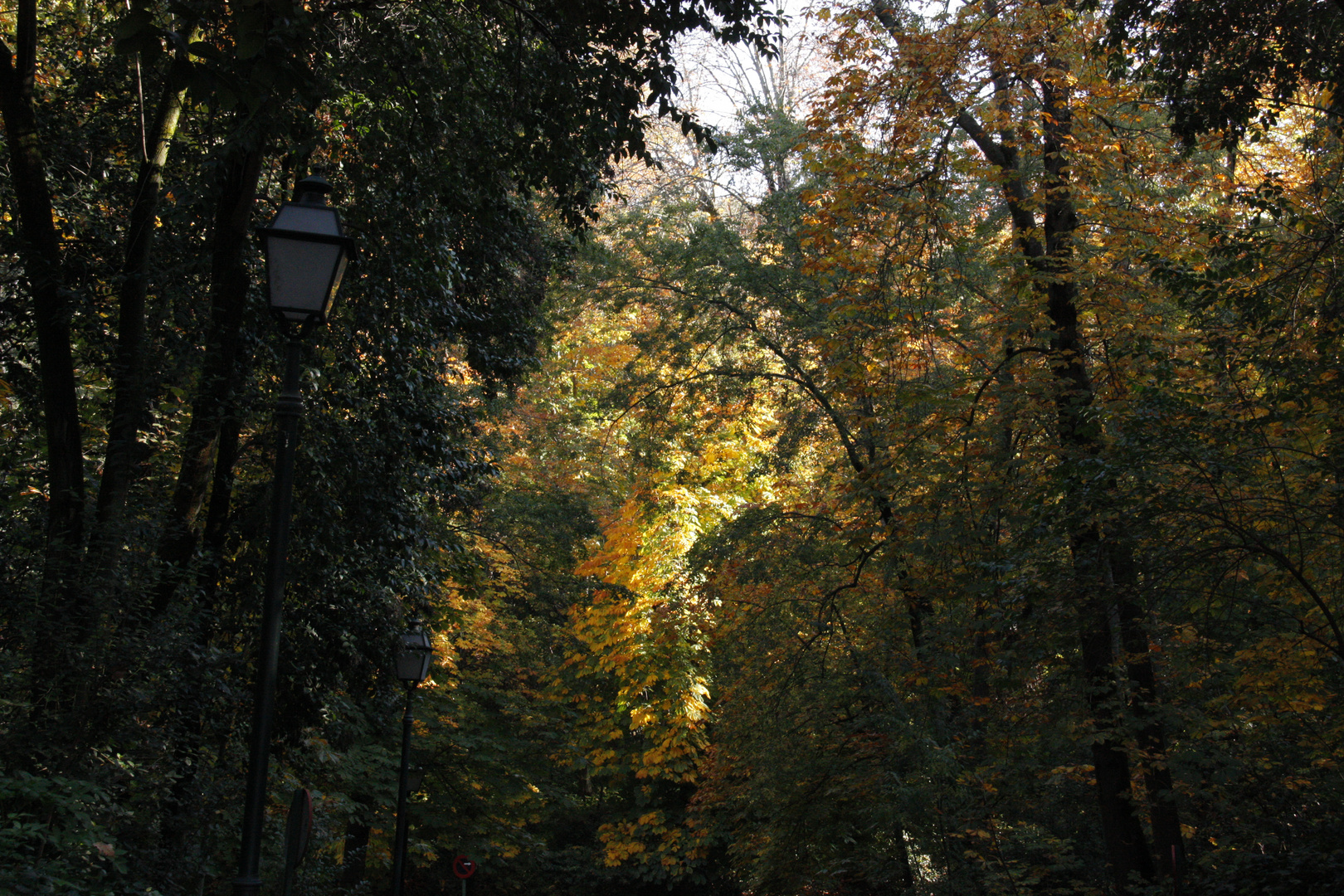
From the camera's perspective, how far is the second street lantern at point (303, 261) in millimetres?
4840

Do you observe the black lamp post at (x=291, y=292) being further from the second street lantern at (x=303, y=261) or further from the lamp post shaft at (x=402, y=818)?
the lamp post shaft at (x=402, y=818)

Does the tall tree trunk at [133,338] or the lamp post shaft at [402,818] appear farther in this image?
the lamp post shaft at [402,818]

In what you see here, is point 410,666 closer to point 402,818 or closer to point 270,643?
point 402,818

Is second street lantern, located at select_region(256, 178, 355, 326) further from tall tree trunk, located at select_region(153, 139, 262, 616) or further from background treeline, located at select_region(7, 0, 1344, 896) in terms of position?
tall tree trunk, located at select_region(153, 139, 262, 616)

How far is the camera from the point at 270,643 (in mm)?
4559

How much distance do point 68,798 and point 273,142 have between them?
5.94 m

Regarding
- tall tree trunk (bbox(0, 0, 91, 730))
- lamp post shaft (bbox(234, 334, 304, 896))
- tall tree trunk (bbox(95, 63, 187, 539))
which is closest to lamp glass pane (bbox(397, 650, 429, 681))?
tall tree trunk (bbox(95, 63, 187, 539))

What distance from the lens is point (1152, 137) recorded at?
12344mm

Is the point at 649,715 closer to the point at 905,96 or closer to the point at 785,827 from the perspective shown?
the point at 785,827

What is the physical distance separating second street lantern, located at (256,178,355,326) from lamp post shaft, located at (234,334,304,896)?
0.57 ft

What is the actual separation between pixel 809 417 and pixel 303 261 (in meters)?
10.9

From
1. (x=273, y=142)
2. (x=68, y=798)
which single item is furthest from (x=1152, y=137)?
(x=68, y=798)

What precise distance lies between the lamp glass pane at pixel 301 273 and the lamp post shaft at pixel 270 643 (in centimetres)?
17

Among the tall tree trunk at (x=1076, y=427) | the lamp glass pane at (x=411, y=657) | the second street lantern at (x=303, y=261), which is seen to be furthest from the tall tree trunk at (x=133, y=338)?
the tall tree trunk at (x=1076, y=427)
